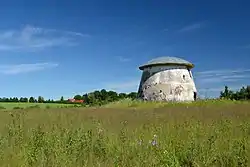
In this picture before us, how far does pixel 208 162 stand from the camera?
4.63 m

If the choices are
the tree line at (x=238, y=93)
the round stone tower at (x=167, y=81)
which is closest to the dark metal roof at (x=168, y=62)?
the round stone tower at (x=167, y=81)

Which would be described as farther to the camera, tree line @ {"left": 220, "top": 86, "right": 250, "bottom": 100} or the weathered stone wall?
tree line @ {"left": 220, "top": 86, "right": 250, "bottom": 100}

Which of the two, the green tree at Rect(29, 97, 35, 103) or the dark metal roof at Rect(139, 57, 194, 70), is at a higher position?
the dark metal roof at Rect(139, 57, 194, 70)

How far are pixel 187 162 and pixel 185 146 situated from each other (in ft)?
2.29

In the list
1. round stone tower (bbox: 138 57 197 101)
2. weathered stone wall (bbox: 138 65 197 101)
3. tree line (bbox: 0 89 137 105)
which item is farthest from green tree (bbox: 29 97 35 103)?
weathered stone wall (bbox: 138 65 197 101)

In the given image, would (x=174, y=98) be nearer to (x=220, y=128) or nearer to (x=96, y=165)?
(x=220, y=128)

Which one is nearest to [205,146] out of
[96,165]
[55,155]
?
[96,165]

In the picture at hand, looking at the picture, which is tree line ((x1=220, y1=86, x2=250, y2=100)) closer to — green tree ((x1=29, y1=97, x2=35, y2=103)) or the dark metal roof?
the dark metal roof

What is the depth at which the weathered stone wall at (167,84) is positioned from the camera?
39125 mm

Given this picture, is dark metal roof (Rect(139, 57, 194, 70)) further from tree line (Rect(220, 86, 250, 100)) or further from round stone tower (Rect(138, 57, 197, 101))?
tree line (Rect(220, 86, 250, 100))

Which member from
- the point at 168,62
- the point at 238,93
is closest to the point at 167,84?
the point at 168,62

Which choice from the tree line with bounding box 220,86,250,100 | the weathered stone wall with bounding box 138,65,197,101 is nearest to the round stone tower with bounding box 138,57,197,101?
the weathered stone wall with bounding box 138,65,197,101

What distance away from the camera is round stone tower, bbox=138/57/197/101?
128ft

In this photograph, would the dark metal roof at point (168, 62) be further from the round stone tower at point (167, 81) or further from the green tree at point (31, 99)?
the green tree at point (31, 99)
